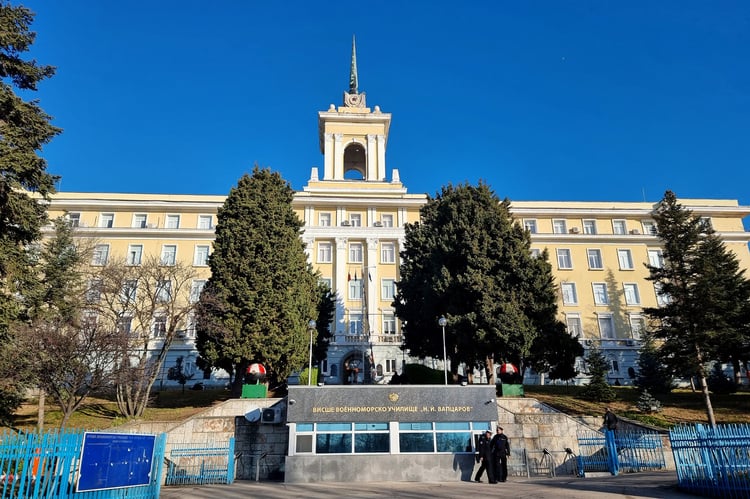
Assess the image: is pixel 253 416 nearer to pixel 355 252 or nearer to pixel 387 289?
pixel 387 289

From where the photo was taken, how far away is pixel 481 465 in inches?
661

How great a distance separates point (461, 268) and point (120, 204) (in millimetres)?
34450

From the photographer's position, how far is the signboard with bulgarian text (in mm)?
17594

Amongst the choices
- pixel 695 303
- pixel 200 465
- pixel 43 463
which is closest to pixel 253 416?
pixel 200 465

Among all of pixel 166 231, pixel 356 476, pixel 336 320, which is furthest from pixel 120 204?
pixel 356 476

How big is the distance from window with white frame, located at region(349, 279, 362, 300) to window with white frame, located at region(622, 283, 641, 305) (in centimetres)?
2512

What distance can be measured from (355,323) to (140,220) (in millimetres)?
23035

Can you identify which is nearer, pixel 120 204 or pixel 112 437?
pixel 112 437

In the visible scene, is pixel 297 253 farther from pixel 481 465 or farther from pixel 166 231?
pixel 166 231

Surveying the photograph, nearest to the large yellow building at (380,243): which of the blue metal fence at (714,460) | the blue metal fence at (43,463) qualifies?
the blue metal fence at (714,460)

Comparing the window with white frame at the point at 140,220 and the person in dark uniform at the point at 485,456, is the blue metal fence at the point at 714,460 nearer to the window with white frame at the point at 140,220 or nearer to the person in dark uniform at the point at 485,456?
the person in dark uniform at the point at 485,456

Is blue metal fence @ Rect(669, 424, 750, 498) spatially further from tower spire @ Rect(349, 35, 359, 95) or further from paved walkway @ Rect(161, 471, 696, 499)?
tower spire @ Rect(349, 35, 359, 95)

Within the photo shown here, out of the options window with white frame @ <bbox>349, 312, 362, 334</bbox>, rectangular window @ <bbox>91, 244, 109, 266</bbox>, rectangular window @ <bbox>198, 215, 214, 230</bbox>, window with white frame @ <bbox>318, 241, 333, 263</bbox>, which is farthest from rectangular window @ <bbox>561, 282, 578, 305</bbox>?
rectangular window @ <bbox>91, 244, 109, 266</bbox>

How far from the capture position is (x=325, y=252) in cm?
4588
